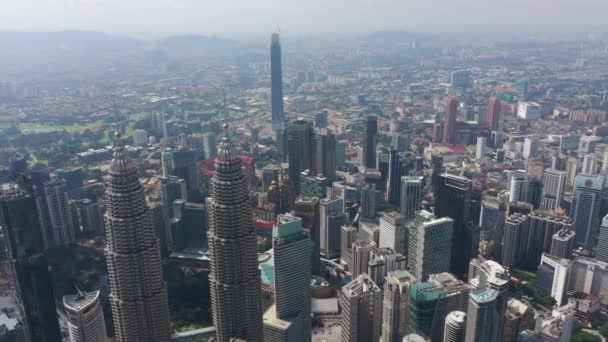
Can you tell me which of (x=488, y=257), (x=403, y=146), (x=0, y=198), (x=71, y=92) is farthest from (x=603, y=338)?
(x=71, y=92)

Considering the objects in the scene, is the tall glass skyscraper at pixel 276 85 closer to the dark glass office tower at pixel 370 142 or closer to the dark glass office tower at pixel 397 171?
the dark glass office tower at pixel 370 142

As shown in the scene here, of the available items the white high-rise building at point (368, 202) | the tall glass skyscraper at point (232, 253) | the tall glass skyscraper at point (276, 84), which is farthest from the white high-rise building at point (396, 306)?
the tall glass skyscraper at point (276, 84)

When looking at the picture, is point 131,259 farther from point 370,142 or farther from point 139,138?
point 139,138

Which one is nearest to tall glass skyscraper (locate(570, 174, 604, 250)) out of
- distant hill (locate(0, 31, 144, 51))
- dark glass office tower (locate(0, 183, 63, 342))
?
dark glass office tower (locate(0, 183, 63, 342))

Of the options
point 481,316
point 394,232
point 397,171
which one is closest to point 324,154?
point 397,171

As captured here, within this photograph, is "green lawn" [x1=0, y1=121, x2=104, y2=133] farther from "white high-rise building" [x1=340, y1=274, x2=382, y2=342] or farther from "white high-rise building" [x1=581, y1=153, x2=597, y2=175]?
"white high-rise building" [x1=581, y1=153, x2=597, y2=175]
